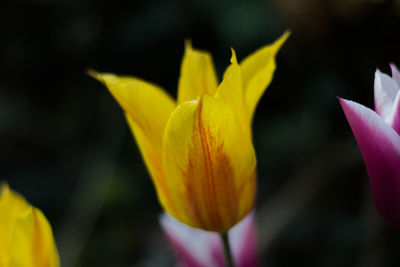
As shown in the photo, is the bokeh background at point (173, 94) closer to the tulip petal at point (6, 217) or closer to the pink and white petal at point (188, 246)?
the pink and white petal at point (188, 246)

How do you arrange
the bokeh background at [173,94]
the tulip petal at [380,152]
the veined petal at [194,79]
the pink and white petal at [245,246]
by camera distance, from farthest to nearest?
the bokeh background at [173,94] → the pink and white petal at [245,246] → the veined petal at [194,79] → the tulip petal at [380,152]

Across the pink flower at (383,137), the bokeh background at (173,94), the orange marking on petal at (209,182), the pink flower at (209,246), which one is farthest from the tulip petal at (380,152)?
the bokeh background at (173,94)

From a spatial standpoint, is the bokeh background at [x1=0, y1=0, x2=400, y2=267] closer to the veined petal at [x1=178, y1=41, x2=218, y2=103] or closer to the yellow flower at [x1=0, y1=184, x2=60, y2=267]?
the veined petal at [x1=178, y1=41, x2=218, y2=103]

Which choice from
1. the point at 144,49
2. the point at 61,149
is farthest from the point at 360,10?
the point at 61,149

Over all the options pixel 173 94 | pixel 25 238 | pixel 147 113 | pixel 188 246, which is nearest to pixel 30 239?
pixel 25 238

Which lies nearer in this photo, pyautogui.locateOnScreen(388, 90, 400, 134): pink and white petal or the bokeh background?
pyautogui.locateOnScreen(388, 90, 400, 134): pink and white petal

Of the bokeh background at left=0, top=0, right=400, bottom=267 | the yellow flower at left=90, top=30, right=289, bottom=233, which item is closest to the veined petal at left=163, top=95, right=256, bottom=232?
the yellow flower at left=90, top=30, right=289, bottom=233
